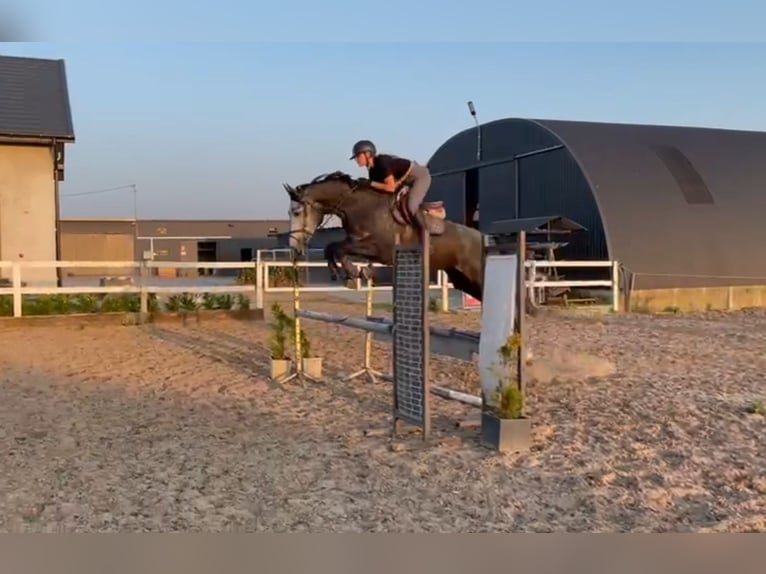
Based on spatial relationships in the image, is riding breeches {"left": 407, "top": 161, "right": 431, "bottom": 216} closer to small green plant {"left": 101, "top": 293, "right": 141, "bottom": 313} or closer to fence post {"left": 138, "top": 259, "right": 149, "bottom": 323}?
fence post {"left": 138, "top": 259, "right": 149, "bottom": 323}

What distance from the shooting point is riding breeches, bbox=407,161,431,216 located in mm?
6609

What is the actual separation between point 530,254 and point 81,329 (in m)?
9.72

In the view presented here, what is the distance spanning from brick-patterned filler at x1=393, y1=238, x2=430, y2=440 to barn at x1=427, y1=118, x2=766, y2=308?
473 inches

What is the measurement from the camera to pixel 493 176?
2147cm

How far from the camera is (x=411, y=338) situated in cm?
530

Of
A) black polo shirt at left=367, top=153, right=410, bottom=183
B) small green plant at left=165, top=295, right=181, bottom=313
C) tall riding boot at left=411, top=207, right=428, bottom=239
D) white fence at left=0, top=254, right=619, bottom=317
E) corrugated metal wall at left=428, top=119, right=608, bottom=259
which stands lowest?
small green plant at left=165, top=295, right=181, bottom=313

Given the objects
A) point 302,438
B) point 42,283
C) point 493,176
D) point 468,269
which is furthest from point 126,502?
point 493,176

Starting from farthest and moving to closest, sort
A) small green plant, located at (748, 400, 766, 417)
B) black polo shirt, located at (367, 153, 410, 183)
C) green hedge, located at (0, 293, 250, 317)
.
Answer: green hedge, located at (0, 293, 250, 317) < black polo shirt, located at (367, 153, 410, 183) < small green plant, located at (748, 400, 766, 417)

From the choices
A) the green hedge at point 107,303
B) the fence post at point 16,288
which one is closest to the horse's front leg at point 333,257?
the green hedge at point 107,303

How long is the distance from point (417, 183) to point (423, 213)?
37cm

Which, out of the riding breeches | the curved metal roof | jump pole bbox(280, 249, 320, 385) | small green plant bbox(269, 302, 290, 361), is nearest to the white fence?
the curved metal roof

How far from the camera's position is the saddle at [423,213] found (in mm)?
6746

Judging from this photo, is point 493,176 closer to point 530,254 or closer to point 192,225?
point 530,254

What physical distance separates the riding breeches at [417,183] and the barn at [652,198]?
10.9 m
